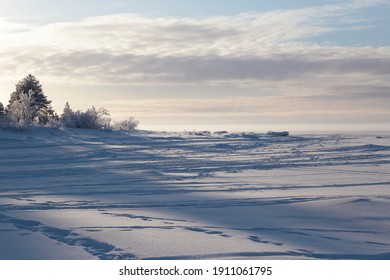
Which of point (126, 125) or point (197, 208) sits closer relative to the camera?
point (197, 208)

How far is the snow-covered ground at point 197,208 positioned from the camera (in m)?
5.39

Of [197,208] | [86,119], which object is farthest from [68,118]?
[197,208]

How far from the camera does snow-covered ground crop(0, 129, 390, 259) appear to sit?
5395 millimetres

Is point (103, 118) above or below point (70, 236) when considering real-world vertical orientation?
above

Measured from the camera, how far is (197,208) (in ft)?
25.0

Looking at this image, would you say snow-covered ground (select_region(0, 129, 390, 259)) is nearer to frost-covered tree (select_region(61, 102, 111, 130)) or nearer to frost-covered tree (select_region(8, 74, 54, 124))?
frost-covered tree (select_region(61, 102, 111, 130))

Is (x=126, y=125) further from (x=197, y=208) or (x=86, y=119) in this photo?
(x=197, y=208)

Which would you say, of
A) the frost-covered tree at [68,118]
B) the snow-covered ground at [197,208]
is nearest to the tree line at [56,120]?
the frost-covered tree at [68,118]

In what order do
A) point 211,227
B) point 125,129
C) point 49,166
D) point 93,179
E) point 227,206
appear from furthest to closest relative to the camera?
point 125,129 < point 49,166 < point 93,179 < point 227,206 < point 211,227

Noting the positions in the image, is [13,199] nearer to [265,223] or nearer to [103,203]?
[103,203]

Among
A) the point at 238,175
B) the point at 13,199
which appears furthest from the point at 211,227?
the point at 238,175

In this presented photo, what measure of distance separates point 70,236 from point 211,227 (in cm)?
165

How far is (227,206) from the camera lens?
25.3ft

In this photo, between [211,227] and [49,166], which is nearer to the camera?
[211,227]
